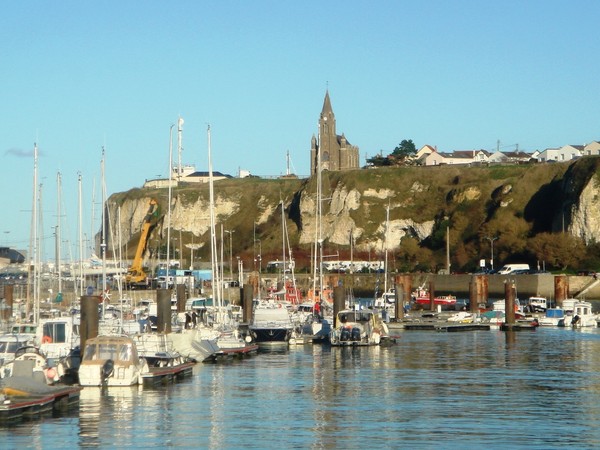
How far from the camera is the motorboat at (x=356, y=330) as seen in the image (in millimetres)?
58906

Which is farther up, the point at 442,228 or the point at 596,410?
the point at 442,228

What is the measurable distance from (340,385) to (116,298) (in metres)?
48.7

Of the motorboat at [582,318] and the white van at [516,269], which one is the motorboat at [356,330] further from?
the white van at [516,269]

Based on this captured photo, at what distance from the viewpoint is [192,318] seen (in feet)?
Answer: 205

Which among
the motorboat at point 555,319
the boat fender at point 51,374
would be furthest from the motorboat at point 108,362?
the motorboat at point 555,319

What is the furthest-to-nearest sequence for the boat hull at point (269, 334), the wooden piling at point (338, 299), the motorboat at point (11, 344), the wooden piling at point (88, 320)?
the wooden piling at point (338, 299), the boat hull at point (269, 334), the wooden piling at point (88, 320), the motorboat at point (11, 344)

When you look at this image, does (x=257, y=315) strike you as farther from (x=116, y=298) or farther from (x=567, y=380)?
(x=116, y=298)

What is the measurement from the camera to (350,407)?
36094 mm

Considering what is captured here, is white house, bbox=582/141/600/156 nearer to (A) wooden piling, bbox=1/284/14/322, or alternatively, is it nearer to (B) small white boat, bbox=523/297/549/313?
(B) small white boat, bbox=523/297/549/313

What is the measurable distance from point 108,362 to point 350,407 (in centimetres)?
836

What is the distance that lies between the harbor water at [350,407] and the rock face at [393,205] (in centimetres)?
8831

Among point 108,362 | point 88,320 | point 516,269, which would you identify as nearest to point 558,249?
point 516,269

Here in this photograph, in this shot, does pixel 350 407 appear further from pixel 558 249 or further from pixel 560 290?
pixel 558 249

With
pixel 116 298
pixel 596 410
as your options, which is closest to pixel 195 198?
pixel 116 298
